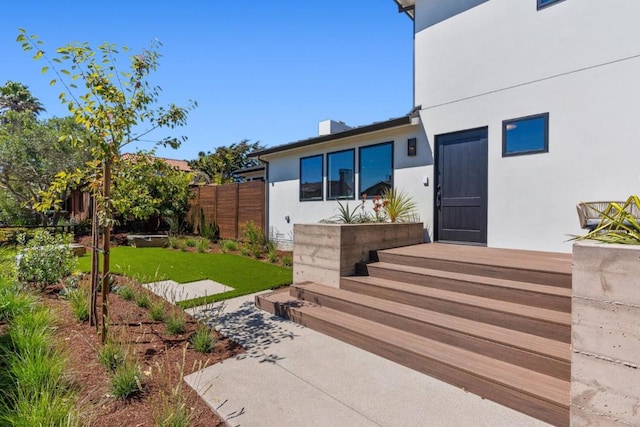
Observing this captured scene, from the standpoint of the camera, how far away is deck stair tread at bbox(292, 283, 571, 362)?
292 centimetres

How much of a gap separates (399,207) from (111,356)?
19.2 feet

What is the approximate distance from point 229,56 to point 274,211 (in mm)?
4785

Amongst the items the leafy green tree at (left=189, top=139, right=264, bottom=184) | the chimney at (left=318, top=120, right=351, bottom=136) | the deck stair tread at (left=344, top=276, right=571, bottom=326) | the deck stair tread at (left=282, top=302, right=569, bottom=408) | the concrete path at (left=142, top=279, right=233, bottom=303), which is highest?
the leafy green tree at (left=189, top=139, right=264, bottom=184)

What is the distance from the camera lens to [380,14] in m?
8.26

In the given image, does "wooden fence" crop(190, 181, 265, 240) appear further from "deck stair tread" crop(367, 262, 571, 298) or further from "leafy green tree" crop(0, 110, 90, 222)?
"deck stair tread" crop(367, 262, 571, 298)

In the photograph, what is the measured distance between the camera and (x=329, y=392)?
288 cm

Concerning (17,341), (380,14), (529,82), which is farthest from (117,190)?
(380,14)

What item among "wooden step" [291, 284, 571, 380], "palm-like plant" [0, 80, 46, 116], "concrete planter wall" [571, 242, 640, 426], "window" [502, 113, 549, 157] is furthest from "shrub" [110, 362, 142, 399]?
"palm-like plant" [0, 80, 46, 116]

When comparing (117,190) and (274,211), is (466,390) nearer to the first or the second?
(117,190)

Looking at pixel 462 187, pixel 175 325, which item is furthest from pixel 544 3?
pixel 175 325

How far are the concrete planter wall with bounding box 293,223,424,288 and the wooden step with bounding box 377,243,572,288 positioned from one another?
0.28m

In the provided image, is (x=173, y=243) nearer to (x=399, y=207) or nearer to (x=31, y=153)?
(x=399, y=207)

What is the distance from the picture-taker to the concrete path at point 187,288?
18.8ft

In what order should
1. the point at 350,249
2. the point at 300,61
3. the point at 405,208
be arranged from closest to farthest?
Result: the point at 350,249
the point at 405,208
the point at 300,61
